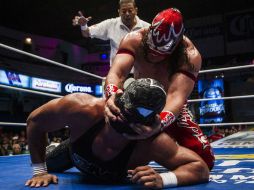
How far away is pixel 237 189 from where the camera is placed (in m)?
1.24

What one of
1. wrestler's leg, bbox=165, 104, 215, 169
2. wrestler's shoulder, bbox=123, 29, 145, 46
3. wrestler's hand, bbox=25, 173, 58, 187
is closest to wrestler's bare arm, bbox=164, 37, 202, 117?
wrestler's leg, bbox=165, 104, 215, 169

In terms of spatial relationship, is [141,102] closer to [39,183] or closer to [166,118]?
[166,118]

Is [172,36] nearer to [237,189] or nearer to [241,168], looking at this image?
[237,189]

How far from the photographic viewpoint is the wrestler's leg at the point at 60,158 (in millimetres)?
1763

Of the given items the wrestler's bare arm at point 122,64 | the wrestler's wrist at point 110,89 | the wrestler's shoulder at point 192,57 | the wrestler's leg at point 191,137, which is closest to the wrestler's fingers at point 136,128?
the wrestler's wrist at point 110,89

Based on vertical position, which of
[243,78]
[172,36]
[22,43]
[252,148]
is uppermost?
[22,43]

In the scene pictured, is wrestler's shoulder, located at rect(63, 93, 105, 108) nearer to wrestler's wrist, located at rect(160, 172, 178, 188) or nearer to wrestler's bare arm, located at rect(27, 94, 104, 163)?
wrestler's bare arm, located at rect(27, 94, 104, 163)

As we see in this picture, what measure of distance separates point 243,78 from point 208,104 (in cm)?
156

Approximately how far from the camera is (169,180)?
1.31 metres

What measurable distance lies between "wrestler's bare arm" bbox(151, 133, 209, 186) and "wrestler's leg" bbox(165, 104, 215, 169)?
19cm

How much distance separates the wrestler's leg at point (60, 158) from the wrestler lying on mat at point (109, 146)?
0.86 feet

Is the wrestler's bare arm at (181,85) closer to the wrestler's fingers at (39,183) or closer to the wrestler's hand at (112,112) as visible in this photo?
the wrestler's hand at (112,112)

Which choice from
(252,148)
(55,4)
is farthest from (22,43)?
(252,148)

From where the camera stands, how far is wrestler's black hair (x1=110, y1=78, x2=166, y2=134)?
1.10 m
